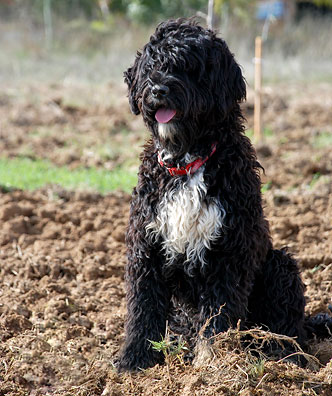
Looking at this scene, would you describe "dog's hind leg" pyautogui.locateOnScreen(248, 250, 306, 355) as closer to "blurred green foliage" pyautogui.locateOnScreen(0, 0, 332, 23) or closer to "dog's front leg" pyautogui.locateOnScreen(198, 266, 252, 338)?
"dog's front leg" pyautogui.locateOnScreen(198, 266, 252, 338)

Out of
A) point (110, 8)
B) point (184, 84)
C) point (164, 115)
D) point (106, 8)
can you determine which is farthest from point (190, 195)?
point (110, 8)

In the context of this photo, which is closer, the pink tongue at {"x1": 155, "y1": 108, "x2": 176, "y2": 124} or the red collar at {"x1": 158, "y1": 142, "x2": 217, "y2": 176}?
the pink tongue at {"x1": 155, "y1": 108, "x2": 176, "y2": 124}

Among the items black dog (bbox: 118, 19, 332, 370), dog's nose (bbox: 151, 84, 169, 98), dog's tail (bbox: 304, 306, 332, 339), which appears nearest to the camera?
dog's nose (bbox: 151, 84, 169, 98)

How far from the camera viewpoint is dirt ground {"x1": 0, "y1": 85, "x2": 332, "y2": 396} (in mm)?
3488

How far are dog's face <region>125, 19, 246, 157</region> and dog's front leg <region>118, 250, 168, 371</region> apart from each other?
0.75 m

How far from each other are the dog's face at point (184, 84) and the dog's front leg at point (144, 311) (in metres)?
0.75

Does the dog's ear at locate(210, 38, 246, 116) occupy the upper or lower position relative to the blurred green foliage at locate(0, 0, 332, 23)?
lower

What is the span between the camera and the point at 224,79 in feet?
11.8

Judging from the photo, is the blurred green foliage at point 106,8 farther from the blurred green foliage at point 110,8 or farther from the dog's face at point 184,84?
the dog's face at point 184,84

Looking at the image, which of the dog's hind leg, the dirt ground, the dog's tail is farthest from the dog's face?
the dog's tail

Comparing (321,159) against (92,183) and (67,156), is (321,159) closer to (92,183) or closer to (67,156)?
(92,183)

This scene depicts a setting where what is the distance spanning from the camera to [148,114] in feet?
11.8

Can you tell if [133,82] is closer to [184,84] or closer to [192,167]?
[184,84]

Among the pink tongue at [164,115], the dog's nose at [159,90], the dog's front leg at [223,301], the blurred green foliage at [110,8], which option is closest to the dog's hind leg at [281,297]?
the dog's front leg at [223,301]
